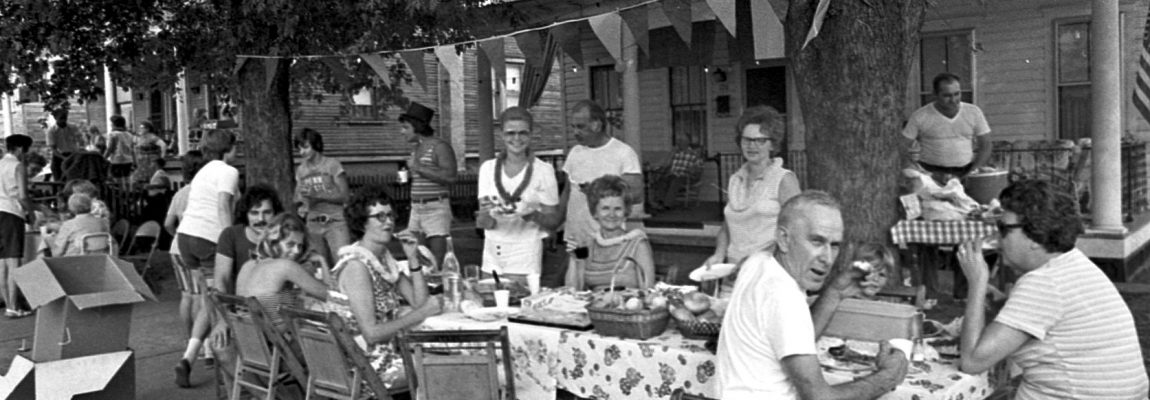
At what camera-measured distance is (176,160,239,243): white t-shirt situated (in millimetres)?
7074

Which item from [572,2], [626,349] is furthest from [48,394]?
[572,2]

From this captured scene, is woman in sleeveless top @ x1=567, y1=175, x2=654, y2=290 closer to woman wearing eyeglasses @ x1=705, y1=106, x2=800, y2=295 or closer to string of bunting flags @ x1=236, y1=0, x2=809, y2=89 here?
woman wearing eyeglasses @ x1=705, y1=106, x2=800, y2=295

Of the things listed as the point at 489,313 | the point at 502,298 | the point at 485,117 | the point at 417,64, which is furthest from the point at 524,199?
the point at 485,117

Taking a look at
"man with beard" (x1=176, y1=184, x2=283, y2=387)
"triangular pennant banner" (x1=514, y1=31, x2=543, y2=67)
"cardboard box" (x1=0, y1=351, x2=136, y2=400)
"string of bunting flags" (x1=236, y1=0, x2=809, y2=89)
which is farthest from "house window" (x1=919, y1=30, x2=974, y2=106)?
"cardboard box" (x1=0, y1=351, x2=136, y2=400)

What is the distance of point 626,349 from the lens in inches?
148

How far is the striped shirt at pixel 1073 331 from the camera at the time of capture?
298 centimetres

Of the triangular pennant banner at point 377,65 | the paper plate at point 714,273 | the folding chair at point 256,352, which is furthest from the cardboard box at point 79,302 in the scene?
the paper plate at point 714,273

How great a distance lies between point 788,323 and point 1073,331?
3.16ft

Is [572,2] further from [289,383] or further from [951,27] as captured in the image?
[289,383]

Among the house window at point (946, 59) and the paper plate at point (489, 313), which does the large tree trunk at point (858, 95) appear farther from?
the house window at point (946, 59)

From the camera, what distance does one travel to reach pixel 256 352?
15.5ft

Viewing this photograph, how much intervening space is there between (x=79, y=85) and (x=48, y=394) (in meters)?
6.85

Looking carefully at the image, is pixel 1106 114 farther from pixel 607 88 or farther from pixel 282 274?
pixel 607 88

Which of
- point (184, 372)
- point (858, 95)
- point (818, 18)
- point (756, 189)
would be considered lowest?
point (184, 372)
